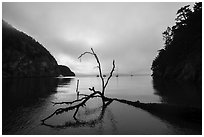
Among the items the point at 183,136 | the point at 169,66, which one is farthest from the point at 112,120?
the point at 169,66

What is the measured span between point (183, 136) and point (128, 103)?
461 inches

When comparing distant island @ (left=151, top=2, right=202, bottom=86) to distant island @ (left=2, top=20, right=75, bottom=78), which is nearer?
distant island @ (left=151, top=2, right=202, bottom=86)

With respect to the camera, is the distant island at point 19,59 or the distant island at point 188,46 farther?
the distant island at point 19,59

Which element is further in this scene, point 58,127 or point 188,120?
point 188,120

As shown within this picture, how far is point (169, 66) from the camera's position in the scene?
250ft

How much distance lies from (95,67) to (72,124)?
308 inches

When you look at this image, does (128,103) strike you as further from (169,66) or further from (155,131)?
(169,66)

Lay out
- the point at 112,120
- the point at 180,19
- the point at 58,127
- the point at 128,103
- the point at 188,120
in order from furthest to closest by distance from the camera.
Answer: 1. the point at 180,19
2. the point at 128,103
3. the point at 112,120
4. the point at 188,120
5. the point at 58,127

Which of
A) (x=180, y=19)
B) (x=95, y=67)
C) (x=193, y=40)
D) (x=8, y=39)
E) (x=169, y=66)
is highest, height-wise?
(x=8, y=39)

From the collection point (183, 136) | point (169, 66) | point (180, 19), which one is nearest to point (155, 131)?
point (183, 136)

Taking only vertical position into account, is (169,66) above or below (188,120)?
above

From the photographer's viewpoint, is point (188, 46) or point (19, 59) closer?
point (188, 46)

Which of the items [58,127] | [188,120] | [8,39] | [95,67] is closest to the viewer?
[58,127]

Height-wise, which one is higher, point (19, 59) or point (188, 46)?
point (19, 59)
